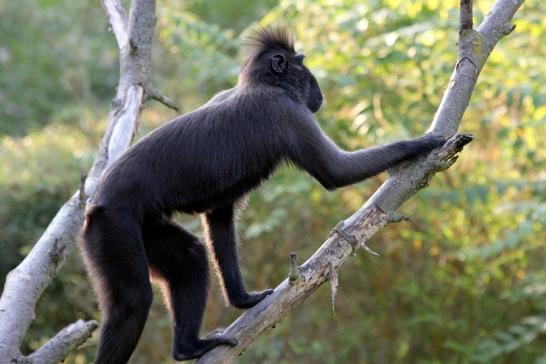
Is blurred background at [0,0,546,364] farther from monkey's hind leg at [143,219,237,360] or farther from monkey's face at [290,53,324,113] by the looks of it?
monkey's hind leg at [143,219,237,360]

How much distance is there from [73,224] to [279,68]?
1.67 m

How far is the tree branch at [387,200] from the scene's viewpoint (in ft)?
15.3

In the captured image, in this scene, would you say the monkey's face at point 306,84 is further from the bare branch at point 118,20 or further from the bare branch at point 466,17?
the bare branch at point 118,20

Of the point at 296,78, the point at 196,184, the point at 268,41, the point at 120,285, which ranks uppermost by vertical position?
the point at 268,41

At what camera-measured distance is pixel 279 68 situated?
565cm

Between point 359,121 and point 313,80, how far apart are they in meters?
2.19

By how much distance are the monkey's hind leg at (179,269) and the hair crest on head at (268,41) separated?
4.26 ft

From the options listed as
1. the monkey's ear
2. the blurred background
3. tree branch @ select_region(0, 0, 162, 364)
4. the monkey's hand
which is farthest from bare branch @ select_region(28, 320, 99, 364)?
the blurred background

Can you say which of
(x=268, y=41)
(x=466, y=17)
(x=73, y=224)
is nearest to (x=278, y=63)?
(x=268, y=41)

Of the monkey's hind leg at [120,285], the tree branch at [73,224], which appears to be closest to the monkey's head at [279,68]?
the tree branch at [73,224]

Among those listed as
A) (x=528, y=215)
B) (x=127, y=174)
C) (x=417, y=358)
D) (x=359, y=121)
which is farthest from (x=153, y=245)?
(x=417, y=358)

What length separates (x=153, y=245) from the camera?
212 inches

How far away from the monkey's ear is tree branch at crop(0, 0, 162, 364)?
48.0 inches

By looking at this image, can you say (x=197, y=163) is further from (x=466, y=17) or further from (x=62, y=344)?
(x=466, y=17)
